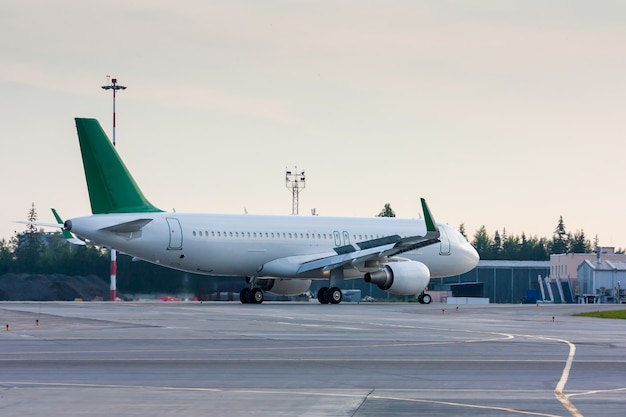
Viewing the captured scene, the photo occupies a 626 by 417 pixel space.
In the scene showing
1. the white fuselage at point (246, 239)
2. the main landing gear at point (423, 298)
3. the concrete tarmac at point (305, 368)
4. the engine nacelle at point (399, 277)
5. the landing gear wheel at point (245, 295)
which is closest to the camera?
the concrete tarmac at point (305, 368)

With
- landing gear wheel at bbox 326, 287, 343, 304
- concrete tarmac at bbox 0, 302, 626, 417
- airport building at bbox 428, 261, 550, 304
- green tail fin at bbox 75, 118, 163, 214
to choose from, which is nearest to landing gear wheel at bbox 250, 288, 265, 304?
landing gear wheel at bbox 326, 287, 343, 304

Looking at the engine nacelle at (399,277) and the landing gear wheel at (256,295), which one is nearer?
the engine nacelle at (399,277)

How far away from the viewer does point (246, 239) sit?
53844 mm

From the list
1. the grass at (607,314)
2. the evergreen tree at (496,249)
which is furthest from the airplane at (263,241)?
the evergreen tree at (496,249)

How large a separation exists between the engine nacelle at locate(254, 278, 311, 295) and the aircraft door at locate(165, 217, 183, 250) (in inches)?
267

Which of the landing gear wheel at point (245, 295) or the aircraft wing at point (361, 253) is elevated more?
the aircraft wing at point (361, 253)

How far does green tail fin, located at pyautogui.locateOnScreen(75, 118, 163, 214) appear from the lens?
49000 mm

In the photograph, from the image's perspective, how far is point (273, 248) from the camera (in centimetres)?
5488

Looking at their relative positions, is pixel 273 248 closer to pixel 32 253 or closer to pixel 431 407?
pixel 32 253

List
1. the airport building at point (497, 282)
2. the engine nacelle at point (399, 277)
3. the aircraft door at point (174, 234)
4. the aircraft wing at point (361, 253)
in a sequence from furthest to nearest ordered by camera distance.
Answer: the airport building at point (497, 282)
the engine nacelle at point (399, 277)
the aircraft wing at point (361, 253)
the aircraft door at point (174, 234)

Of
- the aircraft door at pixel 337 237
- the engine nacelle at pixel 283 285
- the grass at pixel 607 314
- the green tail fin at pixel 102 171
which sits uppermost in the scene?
the green tail fin at pixel 102 171

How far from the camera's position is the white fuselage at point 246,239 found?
49.7m

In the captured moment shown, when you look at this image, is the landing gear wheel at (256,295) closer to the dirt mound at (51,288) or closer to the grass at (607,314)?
the dirt mound at (51,288)

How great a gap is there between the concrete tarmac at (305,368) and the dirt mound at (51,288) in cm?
3338
